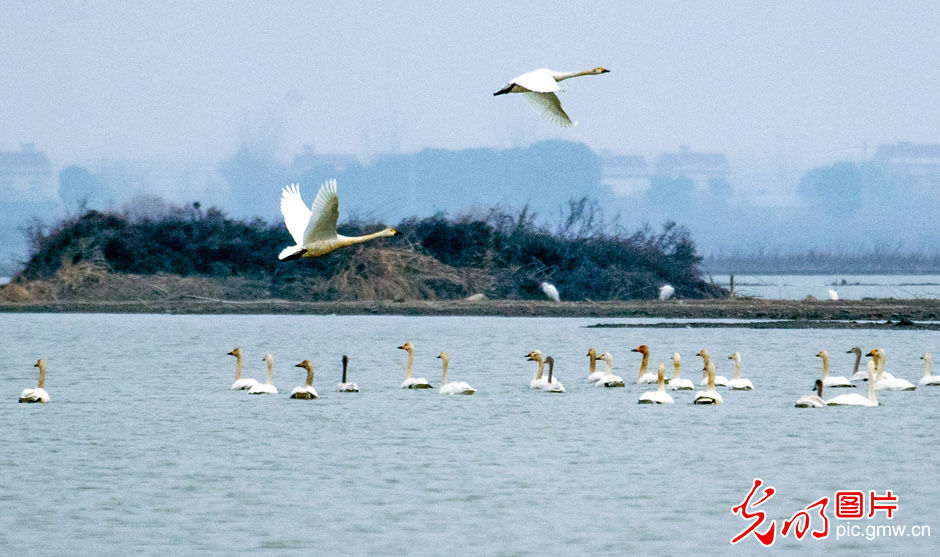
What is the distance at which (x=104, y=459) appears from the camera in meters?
19.5

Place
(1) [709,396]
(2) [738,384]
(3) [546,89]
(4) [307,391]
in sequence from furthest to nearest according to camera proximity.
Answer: (2) [738,384] → (4) [307,391] → (1) [709,396] → (3) [546,89]

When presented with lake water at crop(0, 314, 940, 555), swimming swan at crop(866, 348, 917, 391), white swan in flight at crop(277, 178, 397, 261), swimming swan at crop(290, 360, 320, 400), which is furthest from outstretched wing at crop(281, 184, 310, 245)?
swimming swan at crop(866, 348, 917, 391)

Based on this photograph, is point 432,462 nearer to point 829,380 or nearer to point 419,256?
point 829,380

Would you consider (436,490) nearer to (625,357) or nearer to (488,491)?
(488,491)

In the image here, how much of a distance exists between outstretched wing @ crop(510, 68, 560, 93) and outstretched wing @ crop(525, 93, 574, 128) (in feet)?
1.26

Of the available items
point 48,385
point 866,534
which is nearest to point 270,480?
point 866,534

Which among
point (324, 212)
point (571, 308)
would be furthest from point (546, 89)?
point (571, 308)

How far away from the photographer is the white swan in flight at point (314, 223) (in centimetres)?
1922

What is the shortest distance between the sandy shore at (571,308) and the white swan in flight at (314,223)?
28.3m

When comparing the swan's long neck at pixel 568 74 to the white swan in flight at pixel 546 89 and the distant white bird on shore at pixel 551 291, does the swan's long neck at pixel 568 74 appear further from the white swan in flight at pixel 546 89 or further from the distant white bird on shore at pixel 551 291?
the distant white bird on shore at pixel 551 291

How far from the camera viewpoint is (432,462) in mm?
19453

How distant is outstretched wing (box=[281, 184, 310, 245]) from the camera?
65.5ft

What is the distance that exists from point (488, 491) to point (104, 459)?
5152mm

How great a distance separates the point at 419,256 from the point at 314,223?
35969mm
